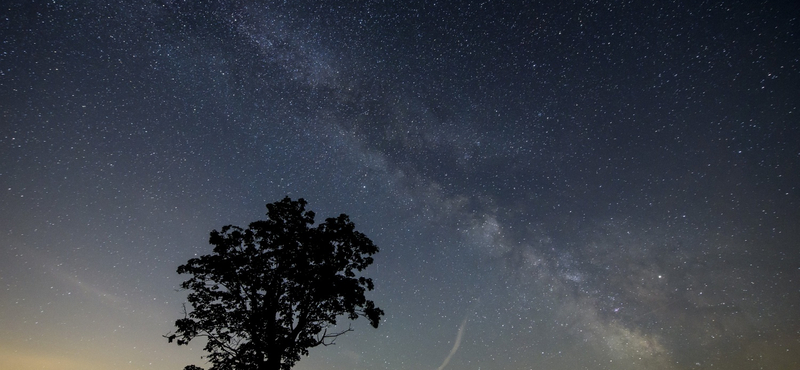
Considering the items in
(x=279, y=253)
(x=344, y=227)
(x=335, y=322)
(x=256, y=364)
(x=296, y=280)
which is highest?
Answer: (x=344, y=227)

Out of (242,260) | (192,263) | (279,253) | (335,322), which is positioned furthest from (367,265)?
(192,263)

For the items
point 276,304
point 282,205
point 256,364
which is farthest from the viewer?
point 282,205

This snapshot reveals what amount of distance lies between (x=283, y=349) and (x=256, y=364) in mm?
1061

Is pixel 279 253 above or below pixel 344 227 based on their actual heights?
below

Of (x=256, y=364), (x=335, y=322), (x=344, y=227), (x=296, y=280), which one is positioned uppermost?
(x=344, y=227)

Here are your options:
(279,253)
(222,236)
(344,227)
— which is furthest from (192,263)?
(344,227)

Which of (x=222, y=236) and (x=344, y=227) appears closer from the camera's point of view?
(x=222, y=236)

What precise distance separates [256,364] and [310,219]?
19.5ft

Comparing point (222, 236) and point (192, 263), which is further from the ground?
point (222, 236)

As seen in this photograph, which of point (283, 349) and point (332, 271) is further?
point (332, 271)

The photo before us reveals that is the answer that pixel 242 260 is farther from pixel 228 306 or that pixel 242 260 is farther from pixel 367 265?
pixel 367 265

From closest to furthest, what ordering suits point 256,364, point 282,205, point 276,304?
point 256,364
point 276,304
point 282,205

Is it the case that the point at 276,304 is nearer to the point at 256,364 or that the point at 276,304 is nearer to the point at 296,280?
the point at 296,280

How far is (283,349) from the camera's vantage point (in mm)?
14781
